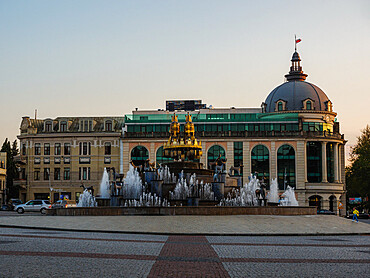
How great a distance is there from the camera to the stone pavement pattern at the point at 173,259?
1279 cm

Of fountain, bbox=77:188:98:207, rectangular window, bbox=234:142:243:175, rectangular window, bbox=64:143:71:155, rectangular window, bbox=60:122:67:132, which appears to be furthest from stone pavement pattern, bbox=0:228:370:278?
rectangular window, bbox=60:122:67:132

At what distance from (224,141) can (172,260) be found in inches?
2777

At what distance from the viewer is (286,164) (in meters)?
84.6

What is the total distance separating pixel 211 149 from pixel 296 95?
16.5 metres

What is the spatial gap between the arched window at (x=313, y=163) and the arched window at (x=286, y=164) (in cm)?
272

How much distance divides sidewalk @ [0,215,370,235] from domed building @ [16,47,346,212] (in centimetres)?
5307

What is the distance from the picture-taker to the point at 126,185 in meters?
38.2

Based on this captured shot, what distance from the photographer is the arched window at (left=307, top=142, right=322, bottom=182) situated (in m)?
85.3

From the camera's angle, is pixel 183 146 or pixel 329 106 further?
pixel 329 106

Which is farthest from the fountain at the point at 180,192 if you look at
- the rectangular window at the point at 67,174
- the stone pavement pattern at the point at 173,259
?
the rectangular window at the point at 67,174

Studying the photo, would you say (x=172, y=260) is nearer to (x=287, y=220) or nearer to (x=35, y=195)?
(x=287, y=220)

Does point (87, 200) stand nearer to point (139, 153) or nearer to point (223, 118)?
point (139, 153)

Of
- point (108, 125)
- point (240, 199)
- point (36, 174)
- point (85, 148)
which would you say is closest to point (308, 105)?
point (108, 125)

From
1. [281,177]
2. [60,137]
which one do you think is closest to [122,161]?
[60,137]
